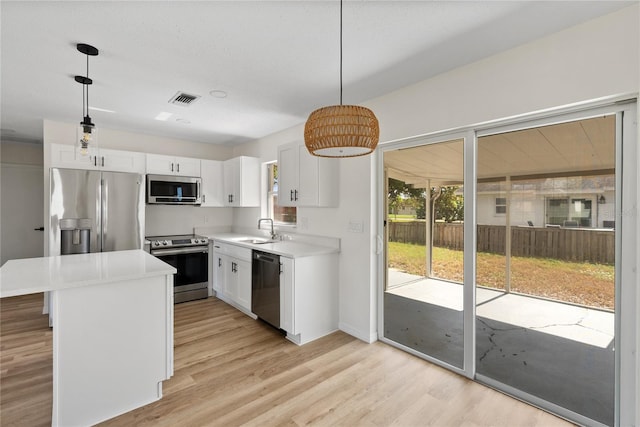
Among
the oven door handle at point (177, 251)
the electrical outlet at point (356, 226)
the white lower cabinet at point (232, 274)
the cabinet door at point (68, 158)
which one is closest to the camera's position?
the electrical outlet at point (356, 226)

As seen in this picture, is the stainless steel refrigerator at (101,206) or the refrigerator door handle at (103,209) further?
the refrigerator door handle at (103,209)

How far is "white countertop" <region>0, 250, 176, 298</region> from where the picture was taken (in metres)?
1.74

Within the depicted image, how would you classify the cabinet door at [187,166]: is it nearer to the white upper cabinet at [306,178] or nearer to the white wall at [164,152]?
Result: the white wall at [164,152]

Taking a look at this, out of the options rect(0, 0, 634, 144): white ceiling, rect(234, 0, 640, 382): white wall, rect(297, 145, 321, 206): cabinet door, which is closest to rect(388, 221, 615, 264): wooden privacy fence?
rect(234, 0, 640, 382): white wall

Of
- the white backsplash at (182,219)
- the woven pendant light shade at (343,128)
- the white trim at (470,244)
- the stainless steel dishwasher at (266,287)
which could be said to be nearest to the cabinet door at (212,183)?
the white backsplash at (182,219)

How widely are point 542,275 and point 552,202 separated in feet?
1.76

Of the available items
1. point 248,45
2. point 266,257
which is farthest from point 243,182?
point 248,45

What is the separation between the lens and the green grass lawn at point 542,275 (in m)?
1.96

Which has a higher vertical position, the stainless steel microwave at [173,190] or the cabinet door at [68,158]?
the cabinet door at [68,158]

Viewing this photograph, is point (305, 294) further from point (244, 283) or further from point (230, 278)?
point (230, 278)

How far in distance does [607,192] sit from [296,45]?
2.25 metres

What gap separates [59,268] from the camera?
221 centimetres

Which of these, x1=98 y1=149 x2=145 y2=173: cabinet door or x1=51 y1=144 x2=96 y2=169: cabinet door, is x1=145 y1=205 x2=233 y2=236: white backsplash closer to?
x1=98 y1=149 x2=145 y2=173: cabinet door

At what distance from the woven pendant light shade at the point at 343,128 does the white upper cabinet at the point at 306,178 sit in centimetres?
163
